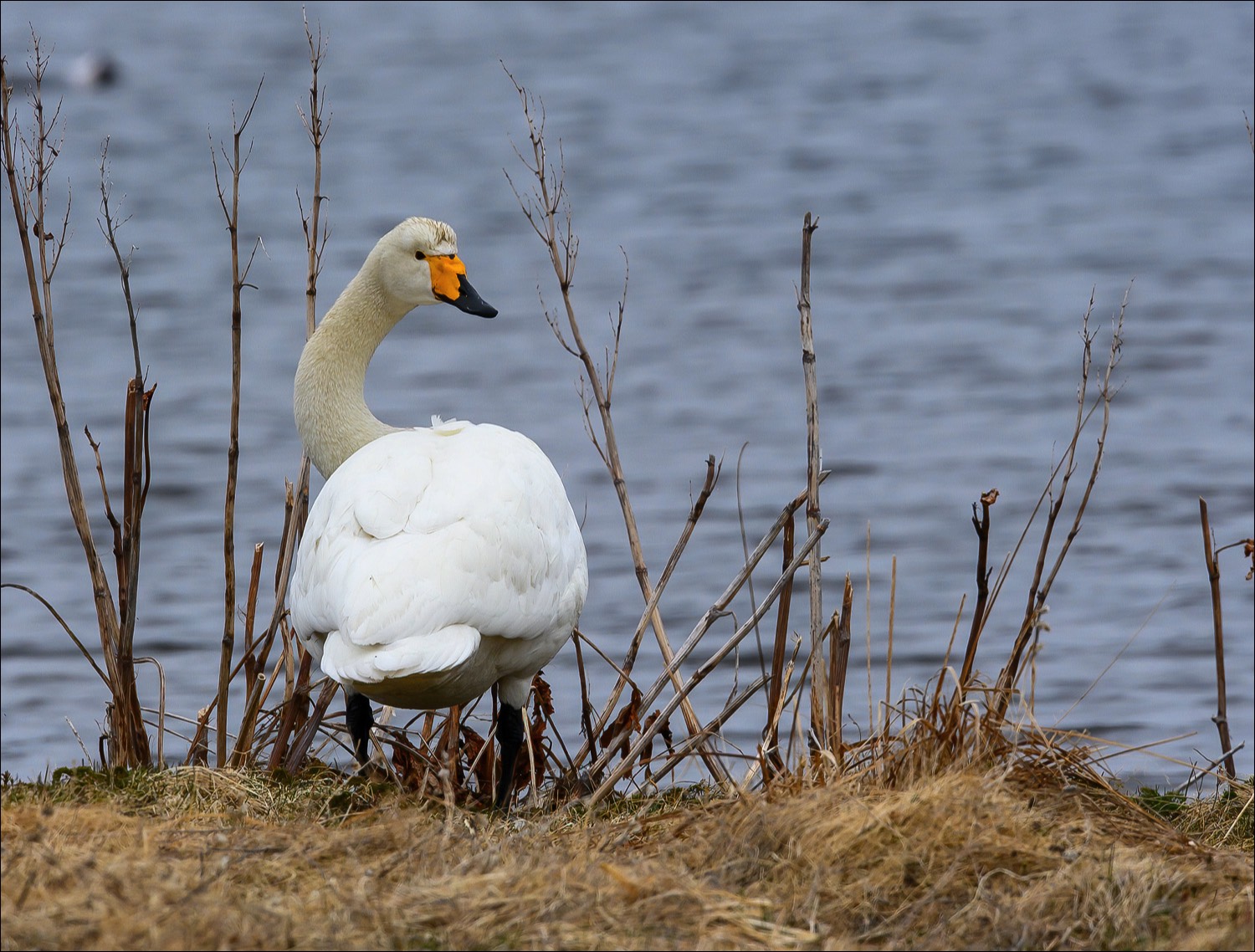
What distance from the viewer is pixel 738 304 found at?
16672mm

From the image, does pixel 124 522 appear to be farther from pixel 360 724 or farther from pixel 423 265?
pixel 423 265

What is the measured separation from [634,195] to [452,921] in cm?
1794

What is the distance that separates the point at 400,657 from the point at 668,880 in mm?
1059

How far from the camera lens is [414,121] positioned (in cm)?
2473

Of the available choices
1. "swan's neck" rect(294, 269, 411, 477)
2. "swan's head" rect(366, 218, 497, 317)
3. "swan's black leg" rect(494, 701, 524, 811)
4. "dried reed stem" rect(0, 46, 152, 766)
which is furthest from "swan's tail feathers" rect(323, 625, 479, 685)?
"swan's head" rect(366, 218, 497, 317)

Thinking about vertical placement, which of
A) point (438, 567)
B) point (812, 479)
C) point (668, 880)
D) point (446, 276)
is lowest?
point (668, 880)

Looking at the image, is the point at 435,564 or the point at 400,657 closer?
the point at 400,657

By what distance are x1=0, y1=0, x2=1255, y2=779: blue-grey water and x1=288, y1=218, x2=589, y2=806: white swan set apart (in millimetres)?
575

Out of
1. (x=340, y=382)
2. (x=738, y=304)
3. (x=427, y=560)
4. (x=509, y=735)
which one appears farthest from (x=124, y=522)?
(x=738, y=304)

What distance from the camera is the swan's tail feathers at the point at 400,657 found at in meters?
4.24

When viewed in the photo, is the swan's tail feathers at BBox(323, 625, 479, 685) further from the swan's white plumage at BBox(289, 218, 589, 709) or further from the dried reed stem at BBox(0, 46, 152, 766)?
the dried reed stem at BBox(0, 46, 152, 766)

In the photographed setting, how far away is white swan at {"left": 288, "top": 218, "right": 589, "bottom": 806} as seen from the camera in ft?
14.3

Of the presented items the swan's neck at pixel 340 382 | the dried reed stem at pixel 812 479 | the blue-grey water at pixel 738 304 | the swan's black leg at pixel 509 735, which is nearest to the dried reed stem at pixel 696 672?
the dried reed stem at pixel 812 479

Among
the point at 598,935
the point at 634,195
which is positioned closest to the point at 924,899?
the point at 598,935
